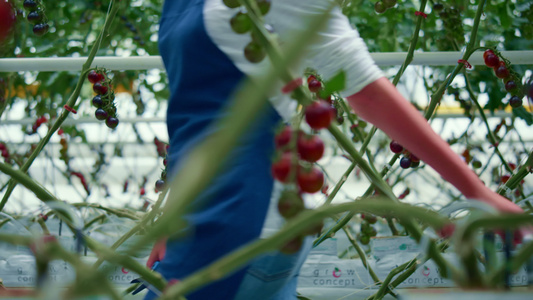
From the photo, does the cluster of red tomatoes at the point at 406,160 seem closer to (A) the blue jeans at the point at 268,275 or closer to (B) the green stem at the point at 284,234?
(A) the blue jeans at the point at 268,275

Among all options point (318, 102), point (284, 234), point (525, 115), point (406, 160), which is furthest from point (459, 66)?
point (284, 234)

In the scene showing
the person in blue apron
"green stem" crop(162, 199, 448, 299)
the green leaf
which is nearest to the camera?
"green stem" crop(162, 199, 448, 299)

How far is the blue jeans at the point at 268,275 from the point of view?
21.5 inches

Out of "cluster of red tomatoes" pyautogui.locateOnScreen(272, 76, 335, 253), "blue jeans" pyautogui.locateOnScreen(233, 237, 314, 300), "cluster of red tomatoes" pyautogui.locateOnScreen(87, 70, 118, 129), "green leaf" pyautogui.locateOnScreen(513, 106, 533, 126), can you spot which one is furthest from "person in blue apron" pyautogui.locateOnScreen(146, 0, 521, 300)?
"green leaf" pyautogui.locateOnScreen(513, 106, 533, 126)

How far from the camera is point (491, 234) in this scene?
0.38m

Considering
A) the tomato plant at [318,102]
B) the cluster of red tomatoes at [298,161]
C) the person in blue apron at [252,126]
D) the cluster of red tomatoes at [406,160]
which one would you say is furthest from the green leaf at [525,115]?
the cluster of red tomatoes at [298,161]

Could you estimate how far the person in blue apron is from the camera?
48 cm

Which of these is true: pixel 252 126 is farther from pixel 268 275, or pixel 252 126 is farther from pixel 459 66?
pixel 459 66

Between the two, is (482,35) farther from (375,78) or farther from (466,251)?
(466,251)

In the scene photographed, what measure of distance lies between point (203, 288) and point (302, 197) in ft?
0.82

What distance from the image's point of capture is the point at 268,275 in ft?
1.83

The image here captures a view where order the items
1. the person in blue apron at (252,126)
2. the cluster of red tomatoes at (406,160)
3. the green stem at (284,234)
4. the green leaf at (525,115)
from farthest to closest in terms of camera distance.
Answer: the green leaf at (525,115) < the cluster of red tomatoes at (406,160) < the person in blue apron at (252,126) < the green stem at (284,234)

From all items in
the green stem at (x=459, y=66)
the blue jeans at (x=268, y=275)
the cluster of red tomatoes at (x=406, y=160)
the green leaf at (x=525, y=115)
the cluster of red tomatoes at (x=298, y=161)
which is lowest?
the cluster of red tomatoes at (x=406, y=160)

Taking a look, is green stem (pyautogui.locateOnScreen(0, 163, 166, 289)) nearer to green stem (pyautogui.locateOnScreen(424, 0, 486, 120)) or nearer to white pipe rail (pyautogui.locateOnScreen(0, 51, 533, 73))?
white pipe rail (pyautogui.locateOnScreen(0, 51, 533, 73))
